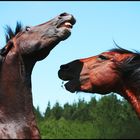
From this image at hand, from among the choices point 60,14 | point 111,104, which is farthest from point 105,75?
point 111,104

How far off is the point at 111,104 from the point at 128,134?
13.5 metres

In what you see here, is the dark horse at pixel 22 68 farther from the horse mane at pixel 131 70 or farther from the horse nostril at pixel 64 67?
the horse mane at pixel 131 70

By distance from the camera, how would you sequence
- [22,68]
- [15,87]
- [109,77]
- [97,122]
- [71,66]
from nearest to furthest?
1. [15,87]
2. [22,68]
3. [71,66]
4. [109,77]
5. [97,122]

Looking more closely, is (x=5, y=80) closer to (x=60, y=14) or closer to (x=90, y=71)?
(x=60, y=14)

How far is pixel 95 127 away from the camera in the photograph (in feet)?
76.4

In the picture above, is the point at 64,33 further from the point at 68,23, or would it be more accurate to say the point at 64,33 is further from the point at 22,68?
the point at 22,68

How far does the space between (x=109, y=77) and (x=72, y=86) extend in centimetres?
60

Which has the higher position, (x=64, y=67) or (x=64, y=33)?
(x=64, y=33)

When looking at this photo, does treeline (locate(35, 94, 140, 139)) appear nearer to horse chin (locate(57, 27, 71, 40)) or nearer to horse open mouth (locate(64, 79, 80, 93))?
horse open mouth (locate(64, 79, 80, 93))

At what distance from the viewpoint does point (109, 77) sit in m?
6.40

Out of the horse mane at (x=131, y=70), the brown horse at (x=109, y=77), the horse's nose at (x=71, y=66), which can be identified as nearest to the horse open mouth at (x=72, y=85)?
the brown horse at (x=109, y=77)

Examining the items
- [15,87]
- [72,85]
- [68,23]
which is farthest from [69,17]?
[72,85]

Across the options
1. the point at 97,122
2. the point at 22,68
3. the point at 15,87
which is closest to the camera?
the point at 15,87

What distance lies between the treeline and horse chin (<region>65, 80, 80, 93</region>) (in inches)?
68.8
